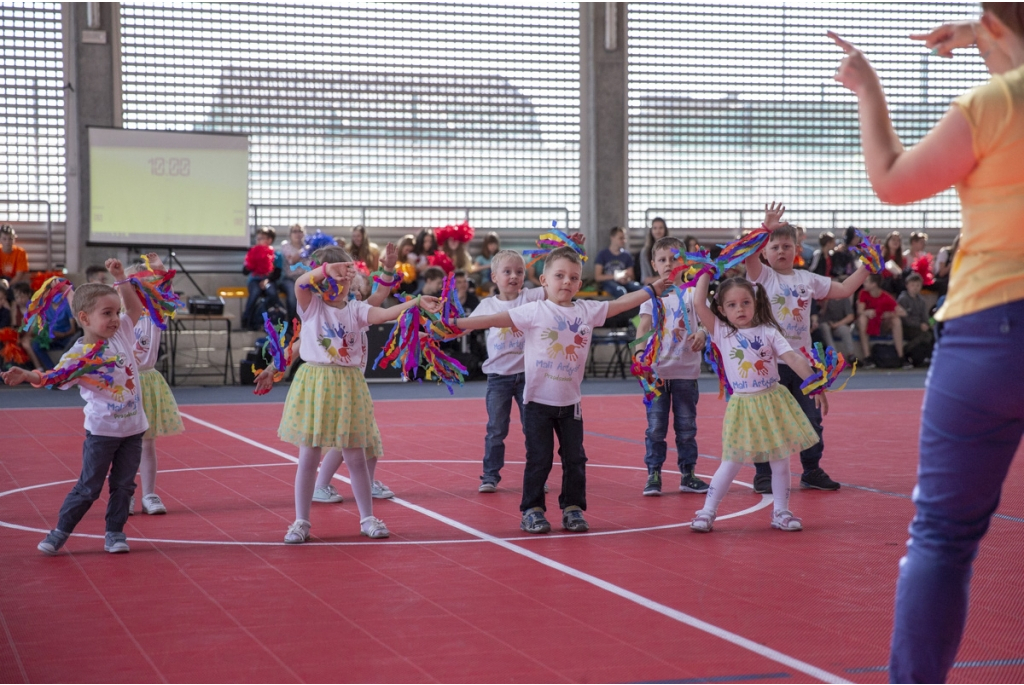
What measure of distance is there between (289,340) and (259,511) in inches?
38.2

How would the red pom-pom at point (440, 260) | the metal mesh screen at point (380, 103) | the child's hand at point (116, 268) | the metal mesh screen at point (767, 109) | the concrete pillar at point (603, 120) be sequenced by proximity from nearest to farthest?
1. the child's hand at point (116, 268)
2. the red pom-pom at point (440, 260)
3. the metal mesh screen at point (380, 103)
4. the concrete pillar at point (603, 120)
5. the metal mesh screen at point (767, 109)

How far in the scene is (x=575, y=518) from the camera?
17.6ft

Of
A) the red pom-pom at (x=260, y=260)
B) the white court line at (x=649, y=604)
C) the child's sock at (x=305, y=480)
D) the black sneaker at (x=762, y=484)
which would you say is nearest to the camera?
the white court line at (x=649, y=604)

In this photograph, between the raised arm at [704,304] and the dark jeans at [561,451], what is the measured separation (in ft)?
2.79

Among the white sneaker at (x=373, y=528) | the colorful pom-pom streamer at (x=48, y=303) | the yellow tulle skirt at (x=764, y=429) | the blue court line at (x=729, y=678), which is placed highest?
the colorful pom-pom streamer at (x=48, y=303)

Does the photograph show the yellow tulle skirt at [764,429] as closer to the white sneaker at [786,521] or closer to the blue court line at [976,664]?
the white sneaker at [786,521]

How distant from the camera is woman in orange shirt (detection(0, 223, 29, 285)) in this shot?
14.0 metres

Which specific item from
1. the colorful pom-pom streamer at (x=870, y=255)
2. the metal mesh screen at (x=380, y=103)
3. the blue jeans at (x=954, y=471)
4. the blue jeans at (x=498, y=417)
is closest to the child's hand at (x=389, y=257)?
the blue jeans at (x=498, y=417)

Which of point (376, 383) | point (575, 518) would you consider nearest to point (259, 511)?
point (575, 518)

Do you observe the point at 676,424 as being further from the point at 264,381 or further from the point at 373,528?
the point at 264,381

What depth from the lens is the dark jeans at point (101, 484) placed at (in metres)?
4.88

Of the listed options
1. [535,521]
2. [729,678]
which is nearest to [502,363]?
[535,521]

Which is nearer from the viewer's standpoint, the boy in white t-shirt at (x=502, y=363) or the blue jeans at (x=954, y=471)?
the blue jeans at (x=954, y=471)

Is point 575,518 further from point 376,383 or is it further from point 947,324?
point 376,383
